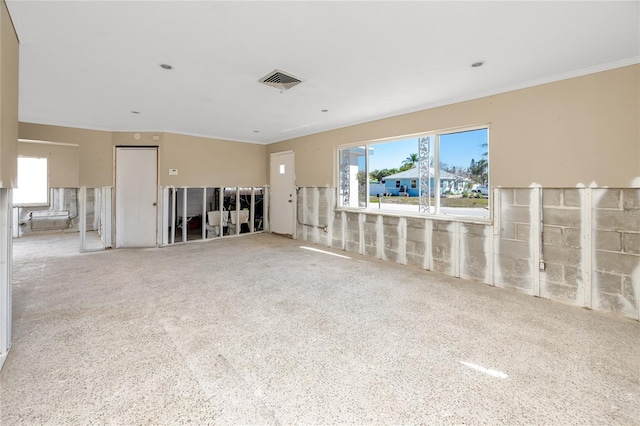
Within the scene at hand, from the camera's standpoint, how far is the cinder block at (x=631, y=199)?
269cm

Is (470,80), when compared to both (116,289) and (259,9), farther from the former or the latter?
(116,289)

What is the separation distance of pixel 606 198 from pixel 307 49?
3.27m

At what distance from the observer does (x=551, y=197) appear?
318 centimetres

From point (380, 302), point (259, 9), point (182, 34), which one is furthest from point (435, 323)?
point (182, 34)

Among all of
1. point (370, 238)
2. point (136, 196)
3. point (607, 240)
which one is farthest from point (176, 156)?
point (607, 240)

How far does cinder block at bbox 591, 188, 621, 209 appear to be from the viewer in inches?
110

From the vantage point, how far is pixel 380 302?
304cm

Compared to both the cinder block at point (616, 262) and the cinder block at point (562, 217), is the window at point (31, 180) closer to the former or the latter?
the cinder block at point (562, 217)

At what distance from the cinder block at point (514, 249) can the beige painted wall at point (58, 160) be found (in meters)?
8.48

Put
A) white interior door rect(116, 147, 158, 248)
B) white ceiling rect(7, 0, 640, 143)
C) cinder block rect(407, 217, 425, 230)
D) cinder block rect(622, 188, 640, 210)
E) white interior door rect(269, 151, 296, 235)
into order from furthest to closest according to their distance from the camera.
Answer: white interior door rect(269, 151, 296, 235), white interior door rect(116, 147, 158, 248), cinder block rect(407, 217, 425, 230), cinder block rect(622, 188, 640, 210), white ceiling rect(7, 0, 640, 143)

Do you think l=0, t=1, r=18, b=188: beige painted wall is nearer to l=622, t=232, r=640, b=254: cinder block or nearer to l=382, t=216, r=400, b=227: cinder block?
l=382, t=216, r=400, b=227: cinder block

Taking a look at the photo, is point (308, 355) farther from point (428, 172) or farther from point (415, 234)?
point (428, 172)

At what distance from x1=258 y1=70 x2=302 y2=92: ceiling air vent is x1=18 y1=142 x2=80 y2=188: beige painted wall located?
589cm

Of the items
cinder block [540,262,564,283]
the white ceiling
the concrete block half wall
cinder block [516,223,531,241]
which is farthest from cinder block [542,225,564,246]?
the white ceiling
